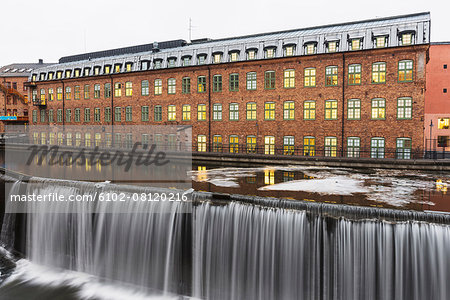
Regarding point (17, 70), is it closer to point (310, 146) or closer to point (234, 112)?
point (234, 112)


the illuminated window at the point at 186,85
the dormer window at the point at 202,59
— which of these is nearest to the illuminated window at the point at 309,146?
the dormer window at the point at 202,59

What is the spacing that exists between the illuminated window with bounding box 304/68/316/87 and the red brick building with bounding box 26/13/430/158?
0.27 ft

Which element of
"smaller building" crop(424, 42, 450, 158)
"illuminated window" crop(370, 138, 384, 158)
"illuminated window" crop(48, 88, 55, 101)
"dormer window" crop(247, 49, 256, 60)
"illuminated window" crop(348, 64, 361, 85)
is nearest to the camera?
"illuminated window" crop(370, 138, 384, 158)

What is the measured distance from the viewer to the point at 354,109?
2552 centimetres

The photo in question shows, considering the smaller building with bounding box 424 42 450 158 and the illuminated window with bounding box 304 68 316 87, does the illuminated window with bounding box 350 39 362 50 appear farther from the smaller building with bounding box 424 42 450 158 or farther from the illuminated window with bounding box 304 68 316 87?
the smaller building with bounding box 424 42 450 158

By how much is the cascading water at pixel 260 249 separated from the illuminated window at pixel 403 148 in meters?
17.9

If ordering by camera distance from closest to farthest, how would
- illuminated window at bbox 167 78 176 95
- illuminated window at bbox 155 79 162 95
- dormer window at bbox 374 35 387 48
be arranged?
dormer window at bbox 374 35 387 48 → illuminated window at bbox 167 78 176 95 → illuminated window at bbox 155 79 162 95

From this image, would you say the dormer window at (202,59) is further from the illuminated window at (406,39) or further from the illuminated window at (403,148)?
the illuminated window at (403,148)

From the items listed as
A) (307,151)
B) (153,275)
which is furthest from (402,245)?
(307,151)

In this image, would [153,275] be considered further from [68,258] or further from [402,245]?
[402,245]

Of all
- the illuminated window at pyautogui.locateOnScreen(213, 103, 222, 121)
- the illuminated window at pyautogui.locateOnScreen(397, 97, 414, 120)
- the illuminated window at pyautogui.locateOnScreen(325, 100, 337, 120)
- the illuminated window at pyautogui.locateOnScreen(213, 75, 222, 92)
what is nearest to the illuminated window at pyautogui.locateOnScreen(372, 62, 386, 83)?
the illuminated window at pyautogui.locateOnScreen(397, 97, 414, 120)

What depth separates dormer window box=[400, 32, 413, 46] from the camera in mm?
23453

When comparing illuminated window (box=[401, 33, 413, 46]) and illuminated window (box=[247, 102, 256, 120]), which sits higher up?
illuminated window (box=[401, 33, 413, 46])

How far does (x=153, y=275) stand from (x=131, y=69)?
1192 inches
